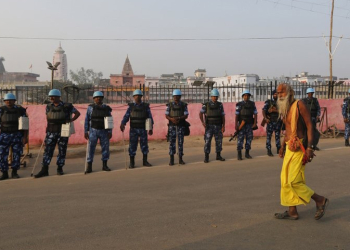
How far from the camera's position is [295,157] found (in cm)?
482

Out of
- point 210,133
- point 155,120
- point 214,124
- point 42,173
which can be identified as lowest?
point 42,173

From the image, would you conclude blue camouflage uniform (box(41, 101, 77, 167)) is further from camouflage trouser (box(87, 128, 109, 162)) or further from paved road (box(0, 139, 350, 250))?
camouflage trouser (box(87, 128, 109, 162))

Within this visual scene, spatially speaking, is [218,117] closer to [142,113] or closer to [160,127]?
[142,113]

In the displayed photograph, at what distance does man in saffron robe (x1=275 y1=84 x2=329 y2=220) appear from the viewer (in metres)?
4.77

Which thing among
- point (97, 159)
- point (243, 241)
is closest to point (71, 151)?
point (97, 159)

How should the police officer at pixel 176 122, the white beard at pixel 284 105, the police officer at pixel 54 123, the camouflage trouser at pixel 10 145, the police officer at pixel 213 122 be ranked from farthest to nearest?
the police officer at pixel 213 122, the police officer at pixel 176 122, the police officer at pixel 54 123, the camouflage trouser at pixel 10 145, the white beard at pixel 284 105

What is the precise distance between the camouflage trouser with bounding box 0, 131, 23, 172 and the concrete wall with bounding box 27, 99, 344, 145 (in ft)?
21.7

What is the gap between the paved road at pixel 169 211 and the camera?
164 inches

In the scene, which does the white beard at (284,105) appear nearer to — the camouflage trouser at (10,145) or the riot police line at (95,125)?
the riot police line at (95,125)

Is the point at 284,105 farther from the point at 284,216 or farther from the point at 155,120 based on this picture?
the point at 155,120

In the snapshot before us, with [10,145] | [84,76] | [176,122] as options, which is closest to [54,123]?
[10,145]

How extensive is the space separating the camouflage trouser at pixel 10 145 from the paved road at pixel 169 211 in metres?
0.47

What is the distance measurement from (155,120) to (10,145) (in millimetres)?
8097

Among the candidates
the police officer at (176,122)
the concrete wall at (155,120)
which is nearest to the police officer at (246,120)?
the police officer at (176,122)
